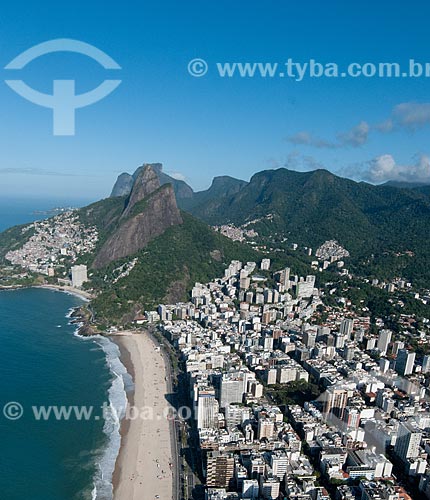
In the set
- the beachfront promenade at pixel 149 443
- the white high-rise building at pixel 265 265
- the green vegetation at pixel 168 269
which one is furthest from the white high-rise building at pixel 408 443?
the white high-rise building at pixel 265 265

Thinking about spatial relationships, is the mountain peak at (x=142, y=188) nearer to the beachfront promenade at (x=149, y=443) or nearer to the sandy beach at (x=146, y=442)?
the sandy beach at (x=146, y=442)

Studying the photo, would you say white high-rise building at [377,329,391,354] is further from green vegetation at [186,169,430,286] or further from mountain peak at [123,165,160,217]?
mountain peak at [123,165,160,217]

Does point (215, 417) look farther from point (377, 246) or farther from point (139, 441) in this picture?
point (377, 246)

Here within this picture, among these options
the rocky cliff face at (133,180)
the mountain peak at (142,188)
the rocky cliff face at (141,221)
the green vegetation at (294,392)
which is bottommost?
the green vegetation at (294,392)

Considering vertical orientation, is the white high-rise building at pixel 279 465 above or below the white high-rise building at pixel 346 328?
below

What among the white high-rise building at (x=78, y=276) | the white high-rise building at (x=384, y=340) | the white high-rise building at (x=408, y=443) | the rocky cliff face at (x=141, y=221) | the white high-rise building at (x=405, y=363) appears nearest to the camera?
the white high-rise building at (x=408, y=443)

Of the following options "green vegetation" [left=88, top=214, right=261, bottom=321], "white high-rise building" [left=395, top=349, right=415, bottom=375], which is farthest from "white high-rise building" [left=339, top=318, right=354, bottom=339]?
"green vegetation" [left=88, top=214, right=261, bottom=321]

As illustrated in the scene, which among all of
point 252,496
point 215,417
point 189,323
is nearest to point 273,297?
point 189,323
